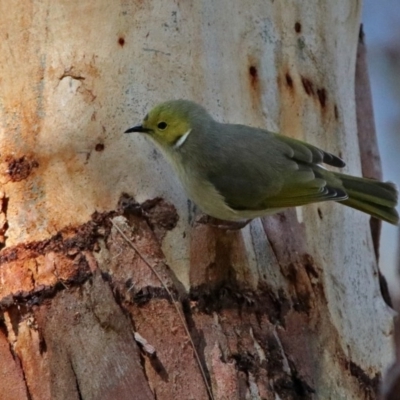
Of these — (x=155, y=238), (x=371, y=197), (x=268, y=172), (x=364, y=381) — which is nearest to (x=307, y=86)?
(x=268, y=172)

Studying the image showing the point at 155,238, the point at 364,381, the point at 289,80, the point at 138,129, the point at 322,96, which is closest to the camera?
the point at 155,238

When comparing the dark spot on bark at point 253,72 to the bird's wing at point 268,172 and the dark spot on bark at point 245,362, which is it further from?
the dark spot on bark at point 245,362

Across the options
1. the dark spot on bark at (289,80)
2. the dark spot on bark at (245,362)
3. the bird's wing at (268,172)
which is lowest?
the dark spot on bark at (245,362)

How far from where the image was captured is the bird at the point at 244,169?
10.3 ft

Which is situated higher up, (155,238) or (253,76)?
(253,76)

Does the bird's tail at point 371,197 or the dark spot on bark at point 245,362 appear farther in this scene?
the bird's tail at point 371,197

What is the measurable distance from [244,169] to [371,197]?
1.88 ft

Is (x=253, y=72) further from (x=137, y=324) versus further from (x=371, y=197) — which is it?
(x=137, y=324)

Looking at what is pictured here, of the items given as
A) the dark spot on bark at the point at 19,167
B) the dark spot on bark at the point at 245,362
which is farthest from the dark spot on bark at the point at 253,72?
the dark spot on bark at the point at 245,362

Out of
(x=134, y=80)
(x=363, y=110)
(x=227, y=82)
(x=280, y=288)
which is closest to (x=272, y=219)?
(x=280, y=288)

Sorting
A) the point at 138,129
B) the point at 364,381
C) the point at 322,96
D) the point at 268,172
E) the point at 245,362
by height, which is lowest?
the point at 364,381

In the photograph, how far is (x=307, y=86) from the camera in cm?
349

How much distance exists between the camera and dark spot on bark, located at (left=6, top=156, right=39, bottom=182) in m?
2.97

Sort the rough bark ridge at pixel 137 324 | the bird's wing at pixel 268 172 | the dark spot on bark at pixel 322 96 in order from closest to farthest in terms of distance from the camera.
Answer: the rough bark ridge at pixel 137 324
the bird's wing at pixel 268 172
the dark spot on bark at pixel 322 96
